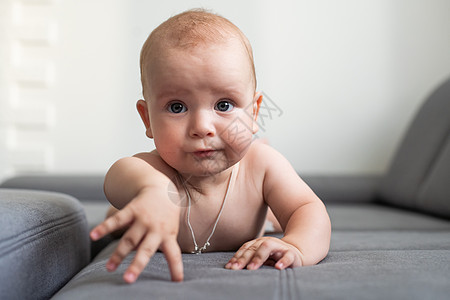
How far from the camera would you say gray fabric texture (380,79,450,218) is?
1590 mm

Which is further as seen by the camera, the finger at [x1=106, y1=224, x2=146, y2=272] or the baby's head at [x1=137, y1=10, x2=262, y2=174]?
the baby's head at [x1=137, y1=10, x2=262, y2=174]

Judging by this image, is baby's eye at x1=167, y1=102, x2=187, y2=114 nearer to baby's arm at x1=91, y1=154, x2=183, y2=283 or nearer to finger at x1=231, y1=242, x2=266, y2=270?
baby's arm at x1=91, y1=154, x2=183, y2=283

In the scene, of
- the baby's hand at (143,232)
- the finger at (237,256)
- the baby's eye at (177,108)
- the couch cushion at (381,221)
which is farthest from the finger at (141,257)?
the couch cushion at (381,221)

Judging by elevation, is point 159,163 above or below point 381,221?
above

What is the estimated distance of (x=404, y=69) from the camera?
2.57m

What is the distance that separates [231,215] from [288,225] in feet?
0.48

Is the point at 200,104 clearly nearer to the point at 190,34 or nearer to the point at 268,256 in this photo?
the point at 190,34

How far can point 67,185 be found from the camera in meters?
A: 2.13

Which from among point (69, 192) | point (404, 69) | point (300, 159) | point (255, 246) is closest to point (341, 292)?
point (255, 246)

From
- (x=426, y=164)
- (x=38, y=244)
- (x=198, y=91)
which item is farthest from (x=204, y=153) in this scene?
(x=426, y=164)

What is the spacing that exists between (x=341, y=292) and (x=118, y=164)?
1.57ft

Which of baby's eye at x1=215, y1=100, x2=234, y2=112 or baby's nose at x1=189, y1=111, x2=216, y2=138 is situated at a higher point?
baby's eye at x1=215, y1=100, x2=234, y2=112

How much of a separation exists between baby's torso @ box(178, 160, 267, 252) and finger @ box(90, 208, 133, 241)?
36cm

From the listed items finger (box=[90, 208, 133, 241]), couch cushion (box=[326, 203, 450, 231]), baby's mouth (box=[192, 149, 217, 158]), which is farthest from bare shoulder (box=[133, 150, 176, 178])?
couch cushion (box=[326, 203, 450, 231])
